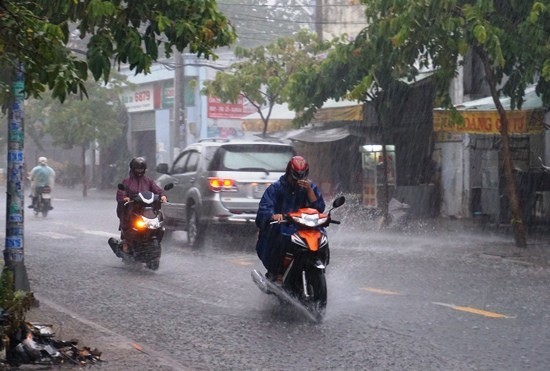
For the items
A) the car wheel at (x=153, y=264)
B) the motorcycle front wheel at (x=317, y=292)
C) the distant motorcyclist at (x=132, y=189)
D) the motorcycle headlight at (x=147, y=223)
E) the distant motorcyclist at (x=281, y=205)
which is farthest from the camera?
the car wheel at (x=153, y=264)

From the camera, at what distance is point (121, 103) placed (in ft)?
148

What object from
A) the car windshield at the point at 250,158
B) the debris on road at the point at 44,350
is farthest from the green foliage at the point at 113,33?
the car windshield at the point at 250,158

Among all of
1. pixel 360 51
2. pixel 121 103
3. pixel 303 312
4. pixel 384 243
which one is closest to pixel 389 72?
pixel 360 51

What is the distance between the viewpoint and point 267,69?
2866 centimetres

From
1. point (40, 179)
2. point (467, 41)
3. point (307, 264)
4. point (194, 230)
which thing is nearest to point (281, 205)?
point (307, 264)

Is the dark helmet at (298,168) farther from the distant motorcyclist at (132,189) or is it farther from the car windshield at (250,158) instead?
the car windshield at (250,158)

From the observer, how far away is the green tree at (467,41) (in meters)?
15.2

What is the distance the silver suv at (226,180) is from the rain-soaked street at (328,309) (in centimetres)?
62

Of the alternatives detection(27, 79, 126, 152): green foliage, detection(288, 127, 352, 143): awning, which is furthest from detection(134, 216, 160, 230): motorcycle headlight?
detection(27, 79, 126, 152): green foliage

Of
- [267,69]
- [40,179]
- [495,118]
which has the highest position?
[267,69]

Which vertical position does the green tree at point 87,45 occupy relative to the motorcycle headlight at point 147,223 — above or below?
above

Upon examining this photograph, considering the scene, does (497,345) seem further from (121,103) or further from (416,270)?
(121,103)

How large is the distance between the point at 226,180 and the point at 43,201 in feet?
35.2

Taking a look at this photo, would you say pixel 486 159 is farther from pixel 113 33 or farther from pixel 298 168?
pixel 113 33
